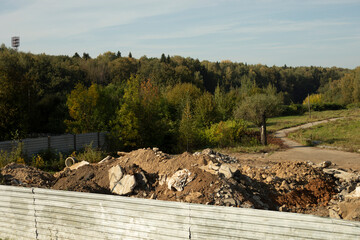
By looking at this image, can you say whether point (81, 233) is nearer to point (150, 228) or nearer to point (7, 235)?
point (150, 228)

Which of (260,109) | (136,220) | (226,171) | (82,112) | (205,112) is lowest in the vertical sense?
(226,171)

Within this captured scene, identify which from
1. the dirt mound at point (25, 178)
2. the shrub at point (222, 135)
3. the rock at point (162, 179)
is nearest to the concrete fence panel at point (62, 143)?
the dirt mound at point (25, 178)

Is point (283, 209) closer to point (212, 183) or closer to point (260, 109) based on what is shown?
point (212, 183)

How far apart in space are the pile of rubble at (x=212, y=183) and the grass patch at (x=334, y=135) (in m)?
10.7

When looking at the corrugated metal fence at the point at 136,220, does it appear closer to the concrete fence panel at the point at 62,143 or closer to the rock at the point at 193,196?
the rock at the point at 193,196

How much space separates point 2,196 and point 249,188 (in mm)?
5749

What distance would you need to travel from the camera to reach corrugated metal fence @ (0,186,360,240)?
158 inches

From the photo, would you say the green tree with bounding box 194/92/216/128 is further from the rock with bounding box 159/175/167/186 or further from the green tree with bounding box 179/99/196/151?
the rock with bounding box 159/175/167/186

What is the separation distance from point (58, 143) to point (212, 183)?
12.1 meters

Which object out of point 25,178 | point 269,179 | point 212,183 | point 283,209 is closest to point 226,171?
point 212,183

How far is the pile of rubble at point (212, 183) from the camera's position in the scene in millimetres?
7584

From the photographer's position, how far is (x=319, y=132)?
28953 millimetres

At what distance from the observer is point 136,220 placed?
4926 mm

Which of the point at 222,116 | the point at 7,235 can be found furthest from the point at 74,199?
the point at 222,116
